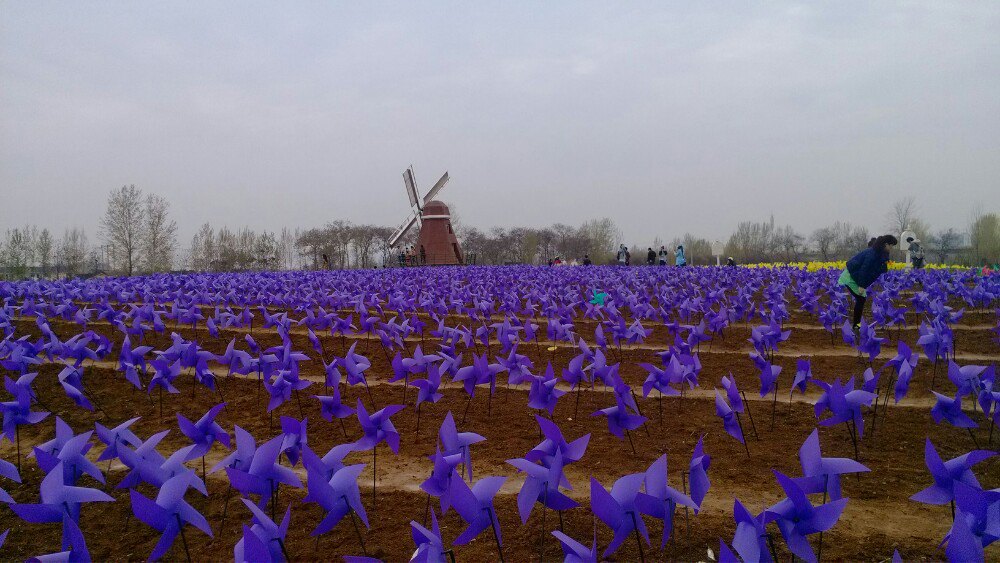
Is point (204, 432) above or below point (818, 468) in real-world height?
below

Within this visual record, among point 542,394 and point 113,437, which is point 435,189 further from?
point 113,437

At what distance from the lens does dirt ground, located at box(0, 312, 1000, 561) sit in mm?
3297

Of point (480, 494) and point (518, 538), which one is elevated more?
point (480, 494)

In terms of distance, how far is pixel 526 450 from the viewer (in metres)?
4.95

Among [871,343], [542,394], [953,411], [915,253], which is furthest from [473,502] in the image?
[915,253]

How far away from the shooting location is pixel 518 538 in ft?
10.8

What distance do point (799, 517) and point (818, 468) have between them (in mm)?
329

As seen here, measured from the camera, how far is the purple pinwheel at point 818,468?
7.44 ft

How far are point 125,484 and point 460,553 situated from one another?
1677 mm

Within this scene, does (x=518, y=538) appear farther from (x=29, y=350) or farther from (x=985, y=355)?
(x=985, y=355)

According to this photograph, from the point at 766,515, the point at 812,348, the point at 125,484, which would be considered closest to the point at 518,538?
the point at 766,515

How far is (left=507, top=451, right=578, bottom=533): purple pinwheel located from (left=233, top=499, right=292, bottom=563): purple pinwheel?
89cm

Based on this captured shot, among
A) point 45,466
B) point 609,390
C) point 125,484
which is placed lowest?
point 609,390

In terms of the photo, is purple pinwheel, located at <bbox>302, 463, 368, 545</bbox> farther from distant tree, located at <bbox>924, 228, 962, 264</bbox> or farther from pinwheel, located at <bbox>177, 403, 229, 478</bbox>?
distant tree, located at <bbox>924, 228, 962, 264</bbox>
